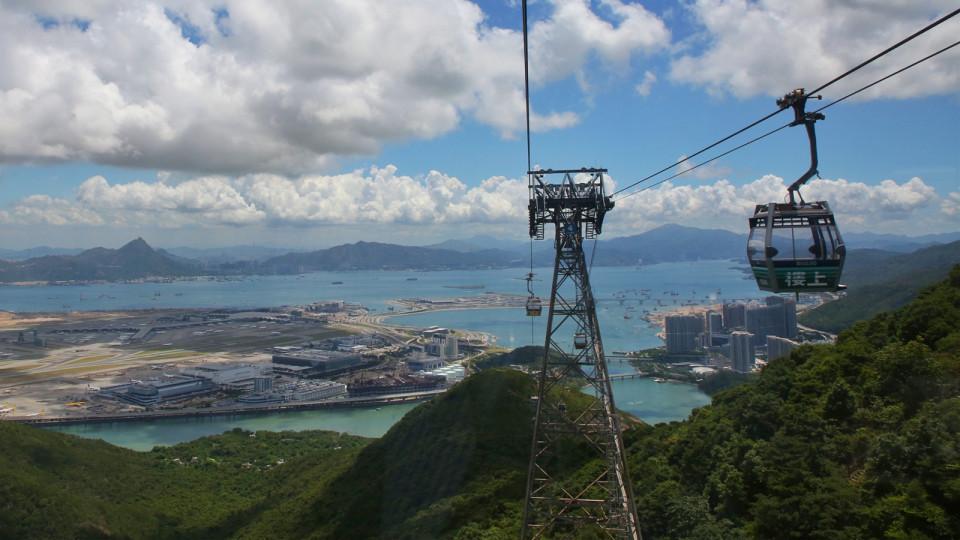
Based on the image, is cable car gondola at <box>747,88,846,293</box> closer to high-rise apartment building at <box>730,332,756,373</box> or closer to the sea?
the sea

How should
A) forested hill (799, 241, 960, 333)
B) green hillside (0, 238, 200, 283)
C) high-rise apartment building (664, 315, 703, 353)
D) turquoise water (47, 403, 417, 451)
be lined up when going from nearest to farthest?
1. turquoise water (47, 403, 417, 451)
2. forested hill (799, 241, 960, 333)
3. high-rise apartment building (664, 315, 703, 353)
4. green hillside (0, 238, 200, 283)

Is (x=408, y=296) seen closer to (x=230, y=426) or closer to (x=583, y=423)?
(x=230, y=426)

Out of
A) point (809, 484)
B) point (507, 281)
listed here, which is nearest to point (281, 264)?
point (507, 281)

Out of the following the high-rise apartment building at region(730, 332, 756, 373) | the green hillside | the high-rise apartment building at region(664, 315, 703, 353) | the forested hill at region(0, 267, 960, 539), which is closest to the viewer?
the forested hill at region(0, 267, 960, 539)

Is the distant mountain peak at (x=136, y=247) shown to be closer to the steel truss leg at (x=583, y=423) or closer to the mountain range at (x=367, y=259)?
the mountain range at (x=367, y=259)

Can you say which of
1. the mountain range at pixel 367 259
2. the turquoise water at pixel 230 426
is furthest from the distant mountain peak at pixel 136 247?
the turquoise water at pixel 230 426

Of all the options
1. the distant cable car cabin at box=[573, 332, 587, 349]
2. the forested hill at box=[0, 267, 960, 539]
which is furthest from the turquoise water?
the distant cable car cabin at box=[573, 332, 587, 349]

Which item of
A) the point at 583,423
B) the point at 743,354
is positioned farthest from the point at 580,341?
the point at 743,354
